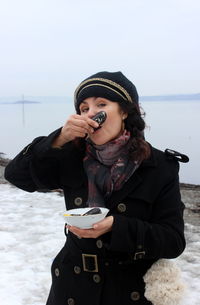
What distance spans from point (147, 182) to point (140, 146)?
6.3 inches

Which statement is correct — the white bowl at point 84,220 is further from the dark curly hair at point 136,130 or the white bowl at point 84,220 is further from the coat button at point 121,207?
the dark curly hair at point 136,130

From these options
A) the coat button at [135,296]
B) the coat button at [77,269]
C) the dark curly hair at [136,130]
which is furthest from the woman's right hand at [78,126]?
the coat button at [135,296]

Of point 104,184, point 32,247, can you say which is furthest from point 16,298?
point 104,184

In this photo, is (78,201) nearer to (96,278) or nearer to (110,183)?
(110,183)

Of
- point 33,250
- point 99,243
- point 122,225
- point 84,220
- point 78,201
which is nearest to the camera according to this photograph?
point 84,220

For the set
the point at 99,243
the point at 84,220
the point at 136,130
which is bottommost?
the point at 99,243

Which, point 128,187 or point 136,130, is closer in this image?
point 128,187

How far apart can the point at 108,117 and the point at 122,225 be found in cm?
46

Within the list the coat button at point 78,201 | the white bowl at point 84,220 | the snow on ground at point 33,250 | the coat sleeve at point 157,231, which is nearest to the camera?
the white bowl at point 84,220

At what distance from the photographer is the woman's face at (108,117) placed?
181 centimetres

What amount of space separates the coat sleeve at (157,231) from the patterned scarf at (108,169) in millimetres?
155

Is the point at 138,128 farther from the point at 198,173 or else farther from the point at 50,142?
the point at 198,173

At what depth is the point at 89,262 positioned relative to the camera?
71.6 inches

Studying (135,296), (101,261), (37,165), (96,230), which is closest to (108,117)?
(37,165)
